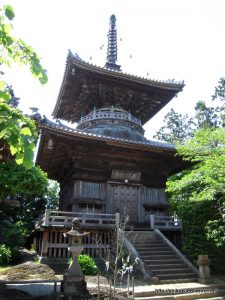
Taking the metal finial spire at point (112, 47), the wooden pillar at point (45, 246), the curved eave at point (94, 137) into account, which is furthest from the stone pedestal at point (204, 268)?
the metal finial spire at point (112, 47)

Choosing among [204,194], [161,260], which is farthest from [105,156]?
[204,194]

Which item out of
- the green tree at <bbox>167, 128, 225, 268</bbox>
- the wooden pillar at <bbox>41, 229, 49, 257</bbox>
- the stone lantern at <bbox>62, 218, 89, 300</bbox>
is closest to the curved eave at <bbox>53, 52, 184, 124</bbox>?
the green tree at <bbox>167, 128, 225, 268</bbox>

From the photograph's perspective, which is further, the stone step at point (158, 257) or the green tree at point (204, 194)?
the stone step at point (158, 257)

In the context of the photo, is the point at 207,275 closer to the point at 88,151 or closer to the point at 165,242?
the point at 165,242

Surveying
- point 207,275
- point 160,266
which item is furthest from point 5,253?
point 207,275

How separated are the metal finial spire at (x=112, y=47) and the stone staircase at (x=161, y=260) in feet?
45.2

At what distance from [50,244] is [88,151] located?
223 inches

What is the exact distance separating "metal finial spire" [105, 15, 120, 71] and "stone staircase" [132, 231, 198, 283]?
13.8 m

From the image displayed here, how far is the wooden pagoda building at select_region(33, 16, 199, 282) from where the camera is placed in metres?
14.7

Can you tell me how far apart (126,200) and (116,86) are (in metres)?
7.67

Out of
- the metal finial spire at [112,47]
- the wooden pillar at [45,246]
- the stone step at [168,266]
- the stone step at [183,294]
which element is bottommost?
the stone step at [183,294]

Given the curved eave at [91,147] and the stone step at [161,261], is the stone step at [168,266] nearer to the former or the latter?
the stone step at [161,261]

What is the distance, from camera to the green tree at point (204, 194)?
9.83 metres

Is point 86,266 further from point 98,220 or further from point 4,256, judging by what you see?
point 4,256
